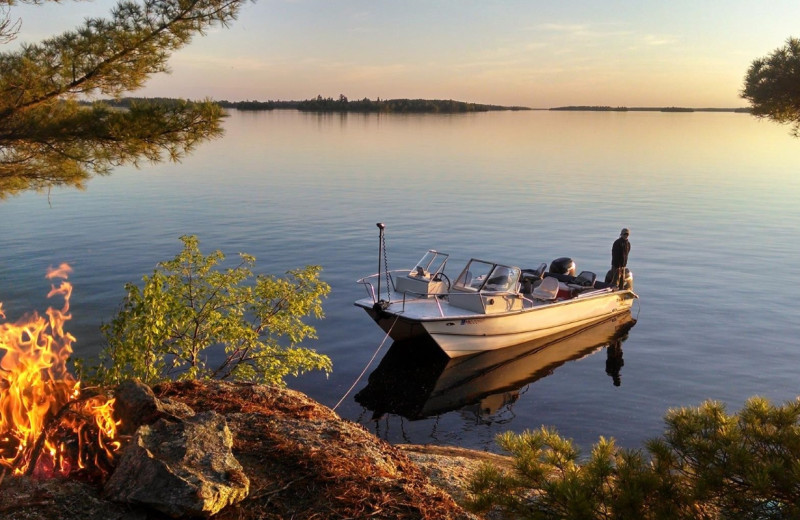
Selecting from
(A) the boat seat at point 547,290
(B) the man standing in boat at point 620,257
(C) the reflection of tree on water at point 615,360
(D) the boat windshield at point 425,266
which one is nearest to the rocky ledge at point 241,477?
(D) the boat windshield at point 425,266

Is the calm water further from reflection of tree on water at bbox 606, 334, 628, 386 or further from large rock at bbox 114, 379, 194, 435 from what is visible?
large rock at bbox 114, 379, 194, 435

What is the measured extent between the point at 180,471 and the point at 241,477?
22.4 inches

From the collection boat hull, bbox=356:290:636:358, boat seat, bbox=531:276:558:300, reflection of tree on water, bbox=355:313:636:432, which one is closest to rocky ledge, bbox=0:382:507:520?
reflection of tree on water, bbox=355:313:636:432

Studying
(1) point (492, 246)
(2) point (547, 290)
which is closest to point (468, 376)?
(2) point (547, 290)

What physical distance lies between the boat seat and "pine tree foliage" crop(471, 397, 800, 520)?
661 inches

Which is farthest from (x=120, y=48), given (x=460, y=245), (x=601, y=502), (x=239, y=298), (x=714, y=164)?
(x=714, y=164)

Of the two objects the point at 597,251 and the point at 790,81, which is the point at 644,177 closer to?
the point at 597,251

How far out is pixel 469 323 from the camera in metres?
20.3

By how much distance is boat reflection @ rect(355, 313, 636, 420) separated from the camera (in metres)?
17.8

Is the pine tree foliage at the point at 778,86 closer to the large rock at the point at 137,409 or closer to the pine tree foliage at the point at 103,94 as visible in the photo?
the pine tree foliage at the point at 103,94

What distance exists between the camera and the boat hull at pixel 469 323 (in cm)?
1989

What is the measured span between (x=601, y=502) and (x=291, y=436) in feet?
11.9

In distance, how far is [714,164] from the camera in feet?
256

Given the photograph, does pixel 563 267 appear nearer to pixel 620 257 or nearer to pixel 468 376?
pixel 620 257
